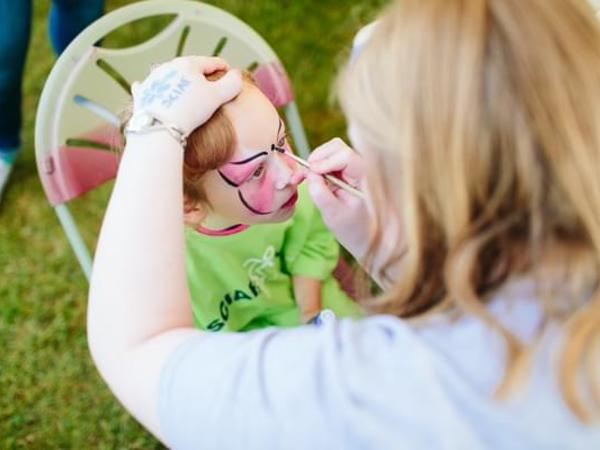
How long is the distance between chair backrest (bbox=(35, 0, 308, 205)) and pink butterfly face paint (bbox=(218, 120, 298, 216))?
26cm

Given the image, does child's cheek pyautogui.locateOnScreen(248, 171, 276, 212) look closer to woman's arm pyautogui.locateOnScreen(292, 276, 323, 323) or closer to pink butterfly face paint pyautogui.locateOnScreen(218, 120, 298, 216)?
pink butterfly face paint pyautogui.locateOnScreen(218, 120, 298, 216)

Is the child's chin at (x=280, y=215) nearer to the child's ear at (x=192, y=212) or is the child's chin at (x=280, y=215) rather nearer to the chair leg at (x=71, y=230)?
the child's ear at (x=192, y=212)

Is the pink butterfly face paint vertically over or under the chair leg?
over

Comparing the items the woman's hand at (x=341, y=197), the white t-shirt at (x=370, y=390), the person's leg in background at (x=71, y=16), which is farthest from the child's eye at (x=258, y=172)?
the person's leg in background at (x=71, y=16)

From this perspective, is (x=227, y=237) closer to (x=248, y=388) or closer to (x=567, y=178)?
(x=248, y=388)

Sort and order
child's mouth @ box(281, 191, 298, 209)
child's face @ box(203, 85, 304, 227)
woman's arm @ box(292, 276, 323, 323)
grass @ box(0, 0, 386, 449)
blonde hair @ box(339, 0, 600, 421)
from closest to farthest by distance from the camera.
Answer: blonde hair @ box(339, 0, 600, 421) < child's face @ box(203, 85, 304, 227) < child's mouth @ box(281, 191, 298, 209) < woman's arm @ box(292, 276, 323, 323) < grass @ box(0, 0, 386, 449)

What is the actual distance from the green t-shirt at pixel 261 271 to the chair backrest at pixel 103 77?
21 cm

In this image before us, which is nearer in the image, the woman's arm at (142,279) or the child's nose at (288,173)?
the woman's arm at (142,279)

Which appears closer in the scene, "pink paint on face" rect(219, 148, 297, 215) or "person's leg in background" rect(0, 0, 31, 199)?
"pink paint on face" rect(219, 148, 297, 215)

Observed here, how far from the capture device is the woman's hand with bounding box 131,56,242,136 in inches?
35.6

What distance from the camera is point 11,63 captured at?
1.90 m

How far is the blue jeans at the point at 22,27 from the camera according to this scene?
1.82 m

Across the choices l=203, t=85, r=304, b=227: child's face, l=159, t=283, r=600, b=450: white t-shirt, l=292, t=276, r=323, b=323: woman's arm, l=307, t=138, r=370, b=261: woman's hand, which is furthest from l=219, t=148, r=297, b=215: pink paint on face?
l=159, t=283, r=600, b=450: white t-shirt

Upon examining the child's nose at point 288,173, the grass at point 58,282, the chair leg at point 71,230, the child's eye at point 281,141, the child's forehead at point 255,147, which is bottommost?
the grass at point 58,282
